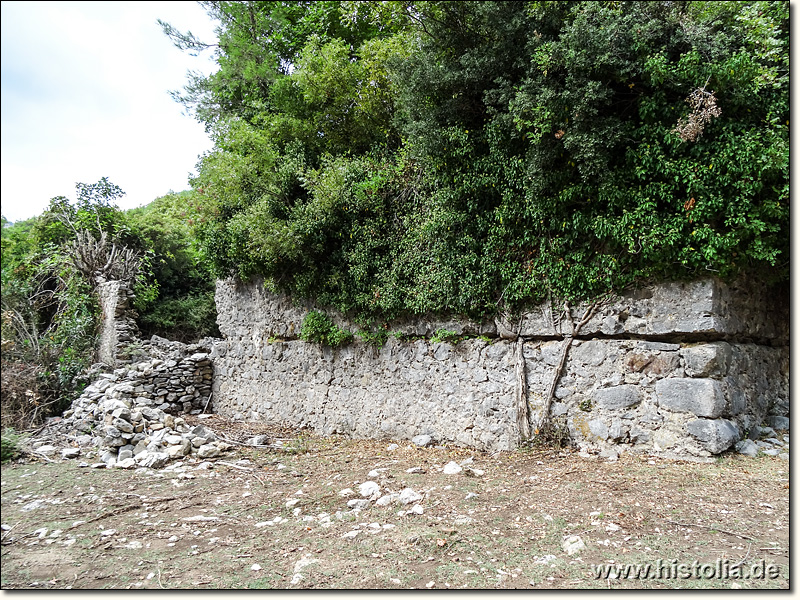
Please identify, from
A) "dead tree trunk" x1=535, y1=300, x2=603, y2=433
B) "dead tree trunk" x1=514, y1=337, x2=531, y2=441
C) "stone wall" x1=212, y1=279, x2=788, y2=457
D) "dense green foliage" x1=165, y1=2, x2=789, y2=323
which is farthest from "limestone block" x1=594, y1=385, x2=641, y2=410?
"dense green foliage" x1=165, y1=2, x2=789, y2=323

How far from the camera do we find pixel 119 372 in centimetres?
1015

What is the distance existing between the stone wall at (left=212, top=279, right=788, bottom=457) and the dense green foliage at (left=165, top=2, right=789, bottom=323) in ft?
1.26

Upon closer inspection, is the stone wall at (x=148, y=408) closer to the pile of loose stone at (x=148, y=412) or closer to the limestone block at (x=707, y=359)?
the pile of loose stone at (x=148, y=412)

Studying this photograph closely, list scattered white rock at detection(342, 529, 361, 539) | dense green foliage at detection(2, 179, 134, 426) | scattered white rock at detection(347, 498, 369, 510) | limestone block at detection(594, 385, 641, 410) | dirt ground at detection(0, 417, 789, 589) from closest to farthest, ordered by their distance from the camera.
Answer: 1. dirt ground at detection(0, 417, 789, 589)
2. dense green foliage at detection(2, 179, 134, 426)
3. scattered white rock at detection(342, 529, 361, 539)
4. scattered white rock at detection(347, 498, 369, 510)
5. limestone block at detection(594, 385, 641, 410)

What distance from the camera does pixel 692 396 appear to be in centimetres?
519

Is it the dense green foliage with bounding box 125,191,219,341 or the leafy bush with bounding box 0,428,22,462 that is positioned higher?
the dense green foliage with bounding box 125,191,219,341

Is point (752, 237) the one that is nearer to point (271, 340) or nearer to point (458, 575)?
point (458, 575)

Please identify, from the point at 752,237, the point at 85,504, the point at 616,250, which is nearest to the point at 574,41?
the point at 616,250

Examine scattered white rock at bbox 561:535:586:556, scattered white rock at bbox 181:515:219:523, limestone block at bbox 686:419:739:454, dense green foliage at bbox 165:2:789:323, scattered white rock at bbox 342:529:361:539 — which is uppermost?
dense green foliage at bbox 165:2:789:323

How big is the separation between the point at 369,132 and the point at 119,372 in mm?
7031

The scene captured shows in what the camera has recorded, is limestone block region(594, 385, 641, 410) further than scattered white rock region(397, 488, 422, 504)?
Yes

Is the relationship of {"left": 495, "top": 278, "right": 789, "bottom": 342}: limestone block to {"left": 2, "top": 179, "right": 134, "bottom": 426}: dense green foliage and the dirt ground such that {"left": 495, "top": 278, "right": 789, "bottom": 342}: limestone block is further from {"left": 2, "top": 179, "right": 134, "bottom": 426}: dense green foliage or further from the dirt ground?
{"left": 2, "top": 179, "right": 134, "bottom": 426}: dense green foliage

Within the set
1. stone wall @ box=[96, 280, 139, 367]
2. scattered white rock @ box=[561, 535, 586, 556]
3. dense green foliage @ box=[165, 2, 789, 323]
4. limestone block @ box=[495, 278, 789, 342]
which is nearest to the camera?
scattered white rock @ box=[561, 535, 586, 556]

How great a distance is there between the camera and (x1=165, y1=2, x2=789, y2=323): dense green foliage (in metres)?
5.00
